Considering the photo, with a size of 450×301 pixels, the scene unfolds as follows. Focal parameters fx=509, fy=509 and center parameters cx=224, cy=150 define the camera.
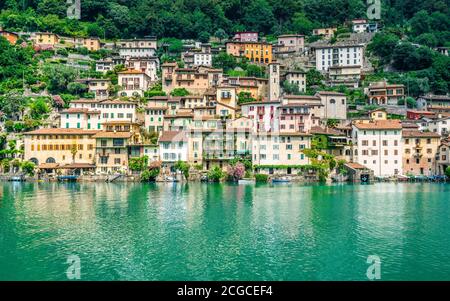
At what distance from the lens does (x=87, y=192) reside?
5100 cm

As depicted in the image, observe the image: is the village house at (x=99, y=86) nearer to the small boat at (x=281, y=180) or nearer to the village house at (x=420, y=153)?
the small boat at (x=281, y=180)

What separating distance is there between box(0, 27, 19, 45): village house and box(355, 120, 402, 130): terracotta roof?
67.0 metres

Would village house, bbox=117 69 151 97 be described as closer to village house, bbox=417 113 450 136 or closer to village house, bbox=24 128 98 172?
village house, bbox=24 128 98 172

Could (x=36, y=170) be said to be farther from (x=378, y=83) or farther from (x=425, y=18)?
(x=425, y=18)

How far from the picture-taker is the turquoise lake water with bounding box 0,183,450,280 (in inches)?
845

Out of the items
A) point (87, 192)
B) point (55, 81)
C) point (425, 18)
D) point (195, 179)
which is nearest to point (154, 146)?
point (195, 179)

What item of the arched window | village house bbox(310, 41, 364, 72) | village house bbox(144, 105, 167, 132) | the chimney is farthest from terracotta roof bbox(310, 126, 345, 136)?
the arched window

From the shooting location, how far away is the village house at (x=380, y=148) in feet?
220

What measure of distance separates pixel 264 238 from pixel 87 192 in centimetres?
2841

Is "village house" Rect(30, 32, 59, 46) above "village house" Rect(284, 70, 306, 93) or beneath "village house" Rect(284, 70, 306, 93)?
above

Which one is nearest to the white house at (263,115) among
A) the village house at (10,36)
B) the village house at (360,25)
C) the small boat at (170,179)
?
the small boat at (170,179)

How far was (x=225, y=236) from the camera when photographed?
28109 millimetres

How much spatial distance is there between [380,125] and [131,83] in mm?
38072
